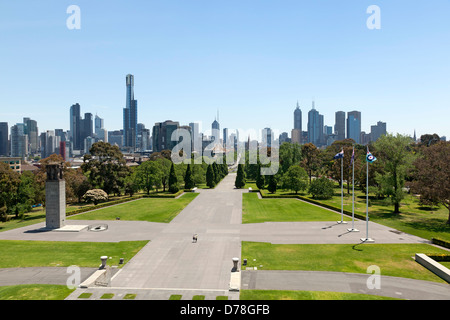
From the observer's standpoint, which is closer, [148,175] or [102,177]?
[102,177]

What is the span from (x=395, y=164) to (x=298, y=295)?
34704 mm

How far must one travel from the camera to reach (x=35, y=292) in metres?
18.5

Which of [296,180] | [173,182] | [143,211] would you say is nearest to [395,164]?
[296,180]

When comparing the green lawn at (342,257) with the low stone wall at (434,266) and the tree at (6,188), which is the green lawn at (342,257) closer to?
the low stone wall at (434,266)

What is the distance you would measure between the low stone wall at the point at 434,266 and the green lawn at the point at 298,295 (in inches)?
262

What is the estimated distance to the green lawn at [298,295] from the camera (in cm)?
1761

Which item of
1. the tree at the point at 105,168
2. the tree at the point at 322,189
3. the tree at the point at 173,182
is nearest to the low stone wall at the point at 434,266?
the tree at the point at 322,189

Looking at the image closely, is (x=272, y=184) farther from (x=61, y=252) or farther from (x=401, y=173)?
(x=61, y=252)

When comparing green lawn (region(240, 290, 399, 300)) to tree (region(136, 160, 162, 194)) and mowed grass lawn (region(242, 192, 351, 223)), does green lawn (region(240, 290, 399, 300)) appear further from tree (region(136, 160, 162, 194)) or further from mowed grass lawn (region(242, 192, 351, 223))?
tree (region(136, 160, 162, 194))

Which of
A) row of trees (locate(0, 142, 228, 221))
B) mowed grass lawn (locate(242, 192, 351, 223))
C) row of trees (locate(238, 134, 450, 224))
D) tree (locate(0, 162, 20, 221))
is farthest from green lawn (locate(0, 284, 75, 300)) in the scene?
row of trees (locate(238, 134, 450, 224))

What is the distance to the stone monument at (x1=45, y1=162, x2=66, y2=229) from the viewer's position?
35.0 metres

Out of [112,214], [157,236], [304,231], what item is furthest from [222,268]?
[112,214]
